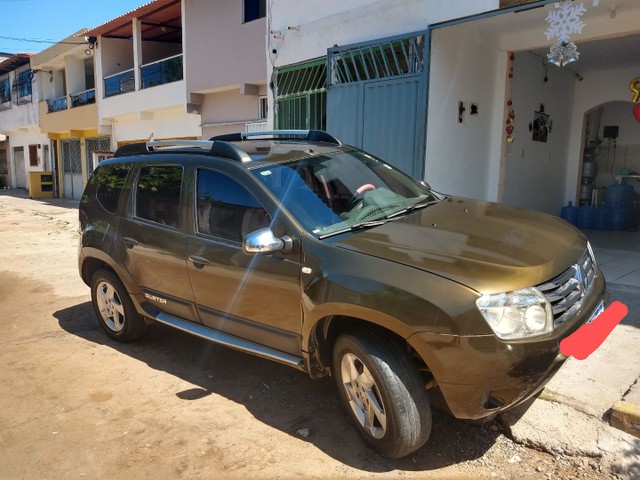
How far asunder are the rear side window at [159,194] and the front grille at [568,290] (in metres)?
2.71

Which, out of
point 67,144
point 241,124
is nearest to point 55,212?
point 67,144

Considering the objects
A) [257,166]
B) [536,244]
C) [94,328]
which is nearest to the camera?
[536,244]

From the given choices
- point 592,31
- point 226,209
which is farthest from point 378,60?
point 226,209

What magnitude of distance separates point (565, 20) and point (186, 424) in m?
5.58

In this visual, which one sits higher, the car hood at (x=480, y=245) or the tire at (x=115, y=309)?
the car hood at (x=480, y=245)

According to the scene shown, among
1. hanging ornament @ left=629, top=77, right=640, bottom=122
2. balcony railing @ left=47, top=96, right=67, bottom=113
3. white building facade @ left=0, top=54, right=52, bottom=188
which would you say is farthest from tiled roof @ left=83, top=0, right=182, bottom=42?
hanging ornament @ left=629, top=77, right=640, bottom=122

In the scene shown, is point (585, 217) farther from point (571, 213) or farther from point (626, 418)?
point (626, 418)

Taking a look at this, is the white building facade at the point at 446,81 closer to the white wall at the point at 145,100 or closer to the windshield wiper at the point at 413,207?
the windshield wiper at the point at 413,207

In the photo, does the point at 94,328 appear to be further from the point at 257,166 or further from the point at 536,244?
the point at 536,244

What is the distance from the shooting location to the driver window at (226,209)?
11.3ft

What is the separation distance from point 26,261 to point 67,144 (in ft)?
53.0

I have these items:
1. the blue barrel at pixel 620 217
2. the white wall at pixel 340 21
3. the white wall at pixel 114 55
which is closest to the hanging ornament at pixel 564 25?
the white wall at pixel 340 21

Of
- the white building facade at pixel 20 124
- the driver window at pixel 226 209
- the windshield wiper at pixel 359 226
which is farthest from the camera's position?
the white building facade at pixel 20 124

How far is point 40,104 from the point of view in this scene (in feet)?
74.1
